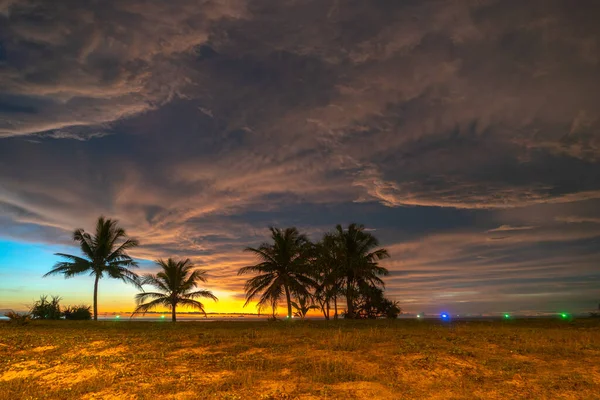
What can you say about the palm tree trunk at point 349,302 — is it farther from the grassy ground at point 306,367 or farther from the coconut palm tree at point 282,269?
the grassy ground at point 306,367

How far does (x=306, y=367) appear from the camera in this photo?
12656 millimetres

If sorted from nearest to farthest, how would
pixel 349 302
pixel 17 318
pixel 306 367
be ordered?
pixel 306 367 → pixel 17 318 → pixel 349 302

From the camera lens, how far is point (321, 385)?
11.2 m

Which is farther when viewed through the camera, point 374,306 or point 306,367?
point 374,306

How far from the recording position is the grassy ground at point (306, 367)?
426 inches

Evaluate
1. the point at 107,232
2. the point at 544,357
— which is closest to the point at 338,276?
the point at 107,232

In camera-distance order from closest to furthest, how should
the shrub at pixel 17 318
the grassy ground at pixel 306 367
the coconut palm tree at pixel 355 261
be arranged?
the grassy ground at pixel 306 367 → the shrub at pixel 17 318 → the coconut palm tree at pixel 355 261

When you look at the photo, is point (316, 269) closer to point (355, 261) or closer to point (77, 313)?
point (355, 261)

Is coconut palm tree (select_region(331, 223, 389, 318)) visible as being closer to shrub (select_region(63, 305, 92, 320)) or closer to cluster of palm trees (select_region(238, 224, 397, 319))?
cluster of palm trees (select_region(238, 224, 397, 319))

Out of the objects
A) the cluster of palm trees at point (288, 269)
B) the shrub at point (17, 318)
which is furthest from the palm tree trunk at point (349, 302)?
the shrub at point (17, 318)

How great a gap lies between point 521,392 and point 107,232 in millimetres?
39418

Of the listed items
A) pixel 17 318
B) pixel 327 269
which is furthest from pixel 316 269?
pixel 17 318

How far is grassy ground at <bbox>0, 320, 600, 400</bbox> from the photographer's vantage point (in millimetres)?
10828

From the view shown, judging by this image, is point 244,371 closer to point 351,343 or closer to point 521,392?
point 351,343
